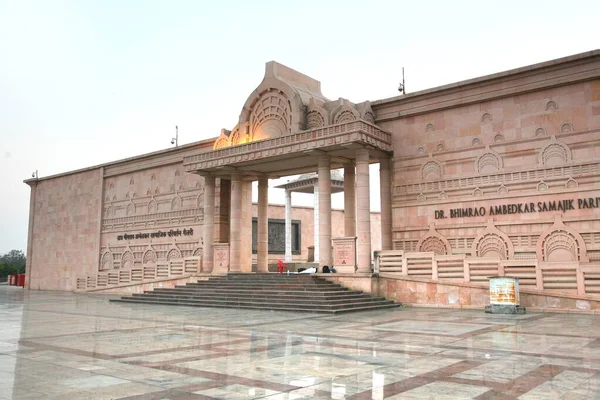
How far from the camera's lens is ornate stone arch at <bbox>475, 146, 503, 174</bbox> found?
21.0m

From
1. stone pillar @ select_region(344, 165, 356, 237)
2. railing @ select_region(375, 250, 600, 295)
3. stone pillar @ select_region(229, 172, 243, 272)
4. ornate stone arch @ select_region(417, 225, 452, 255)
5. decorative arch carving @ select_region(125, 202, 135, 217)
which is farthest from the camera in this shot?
decorative arch carving @ select_region(125, 202, 135, 217)

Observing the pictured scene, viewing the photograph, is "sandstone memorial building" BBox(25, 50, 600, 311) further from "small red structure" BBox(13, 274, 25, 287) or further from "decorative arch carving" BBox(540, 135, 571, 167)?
"small red structure" BBox(13, 274, 25, 287)

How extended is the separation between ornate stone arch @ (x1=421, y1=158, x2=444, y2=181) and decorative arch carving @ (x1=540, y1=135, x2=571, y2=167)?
4055mm

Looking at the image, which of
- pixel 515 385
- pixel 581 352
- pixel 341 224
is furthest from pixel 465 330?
pixel 341 224

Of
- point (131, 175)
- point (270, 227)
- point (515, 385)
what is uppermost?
point (131, 175)

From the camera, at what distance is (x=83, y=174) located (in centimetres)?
3922

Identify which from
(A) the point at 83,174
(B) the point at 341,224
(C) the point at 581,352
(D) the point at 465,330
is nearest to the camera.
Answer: (C) the point at 581,352

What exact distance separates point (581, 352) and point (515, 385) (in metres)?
3.25

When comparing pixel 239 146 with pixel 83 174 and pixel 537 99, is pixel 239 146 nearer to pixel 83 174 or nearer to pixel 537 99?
pixel 537 99

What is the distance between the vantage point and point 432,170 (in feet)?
74.2

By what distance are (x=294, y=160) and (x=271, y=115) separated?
2.64m

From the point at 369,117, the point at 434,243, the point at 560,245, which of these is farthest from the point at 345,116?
the point at 560,245

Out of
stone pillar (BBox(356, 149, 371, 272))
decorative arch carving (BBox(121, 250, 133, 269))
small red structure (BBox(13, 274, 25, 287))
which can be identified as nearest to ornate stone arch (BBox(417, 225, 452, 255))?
stone pillar (BBox(356, 149, 371, 272))

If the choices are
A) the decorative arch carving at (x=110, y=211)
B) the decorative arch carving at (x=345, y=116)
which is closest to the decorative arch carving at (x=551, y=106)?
the decorative arch carving at (x=345, y=116)
